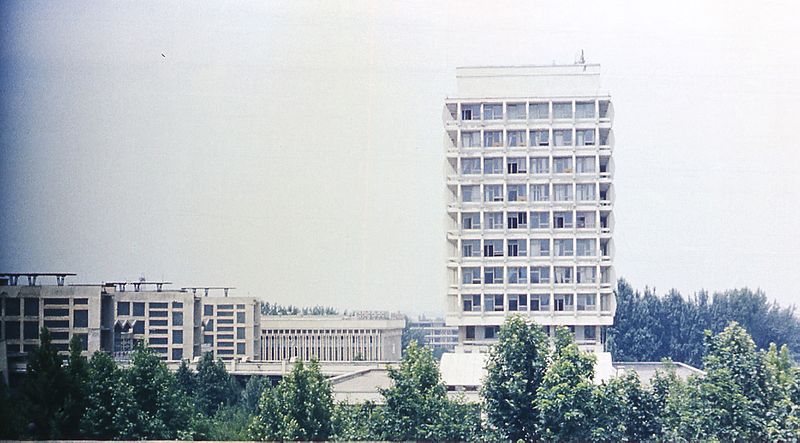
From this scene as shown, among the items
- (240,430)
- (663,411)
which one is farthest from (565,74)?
A: (240,430)

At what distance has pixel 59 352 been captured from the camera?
4.96 m

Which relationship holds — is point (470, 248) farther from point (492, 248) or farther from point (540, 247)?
point (540, 247)

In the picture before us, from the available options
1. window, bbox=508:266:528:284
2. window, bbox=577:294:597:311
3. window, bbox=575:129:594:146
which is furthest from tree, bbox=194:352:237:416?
window, bbox=575:129:594:146

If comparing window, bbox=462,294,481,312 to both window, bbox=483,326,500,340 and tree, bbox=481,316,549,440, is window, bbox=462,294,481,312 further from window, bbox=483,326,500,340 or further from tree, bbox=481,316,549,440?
tree, bbox=481,316,549,440

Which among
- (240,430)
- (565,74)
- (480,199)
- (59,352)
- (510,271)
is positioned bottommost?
(240,430)

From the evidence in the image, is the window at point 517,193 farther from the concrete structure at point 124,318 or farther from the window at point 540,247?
the concrete structure at point 124,318

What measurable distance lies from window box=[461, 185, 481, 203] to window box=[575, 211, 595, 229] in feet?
1.95

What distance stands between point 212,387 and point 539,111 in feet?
8.35

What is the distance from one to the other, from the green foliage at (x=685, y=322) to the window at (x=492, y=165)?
1.06 m

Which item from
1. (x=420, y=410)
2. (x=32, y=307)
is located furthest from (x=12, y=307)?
(x=420, y=410)

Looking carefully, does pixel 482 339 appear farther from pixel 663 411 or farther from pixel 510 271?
pixel 663 411

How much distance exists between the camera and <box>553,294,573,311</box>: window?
580cm

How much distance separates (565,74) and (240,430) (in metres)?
2.64

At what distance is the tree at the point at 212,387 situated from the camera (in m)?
5.61
